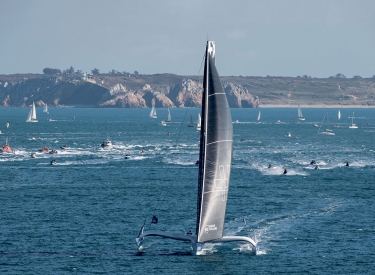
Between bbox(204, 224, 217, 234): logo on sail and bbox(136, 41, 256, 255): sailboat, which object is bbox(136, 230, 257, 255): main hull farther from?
bbox(204, 224, 217, 234): logo on sail

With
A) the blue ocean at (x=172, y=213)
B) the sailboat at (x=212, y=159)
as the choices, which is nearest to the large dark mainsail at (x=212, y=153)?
the sailboat at (x=212, y=159)

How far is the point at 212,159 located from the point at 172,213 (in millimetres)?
20528

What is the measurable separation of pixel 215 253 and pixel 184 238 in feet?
9.06

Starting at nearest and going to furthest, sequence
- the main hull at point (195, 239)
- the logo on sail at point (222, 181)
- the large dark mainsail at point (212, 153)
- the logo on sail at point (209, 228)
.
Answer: the large dark mainsail at point (212, 153) → the logo on sail at point (222, 181) → the logo on sail at point (209, 228) → the main hull at point (195, 239)

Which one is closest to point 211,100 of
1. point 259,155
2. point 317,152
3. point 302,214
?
point 302,214

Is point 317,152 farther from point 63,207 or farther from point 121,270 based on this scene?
point 121,270

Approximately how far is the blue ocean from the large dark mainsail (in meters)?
2.85

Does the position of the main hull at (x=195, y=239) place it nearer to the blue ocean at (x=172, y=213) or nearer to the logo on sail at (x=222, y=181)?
the blue ocean at (x=172, y=213)

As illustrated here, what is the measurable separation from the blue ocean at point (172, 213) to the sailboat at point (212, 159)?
75.0 inches

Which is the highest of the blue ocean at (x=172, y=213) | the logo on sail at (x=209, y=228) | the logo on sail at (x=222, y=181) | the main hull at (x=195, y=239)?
the logo on sail at (x=222, y=181)

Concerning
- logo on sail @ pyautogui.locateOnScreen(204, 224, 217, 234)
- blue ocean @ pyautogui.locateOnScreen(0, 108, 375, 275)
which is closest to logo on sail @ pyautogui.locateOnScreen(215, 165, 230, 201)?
logo on sail @ pyautogui.locateOnScreen(204, 224, 217, 234)

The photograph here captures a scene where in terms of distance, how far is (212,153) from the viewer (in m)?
55.1

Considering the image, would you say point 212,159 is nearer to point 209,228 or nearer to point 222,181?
point 222,181

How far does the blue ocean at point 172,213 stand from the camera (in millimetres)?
55875
